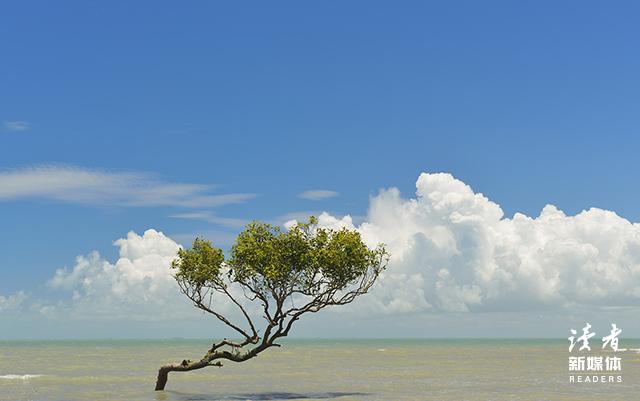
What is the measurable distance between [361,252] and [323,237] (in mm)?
2707

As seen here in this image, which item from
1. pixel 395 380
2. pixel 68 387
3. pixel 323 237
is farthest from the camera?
pixel 395 380

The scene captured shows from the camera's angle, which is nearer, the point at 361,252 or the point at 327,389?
the point at 361,252

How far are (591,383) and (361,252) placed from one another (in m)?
29.8

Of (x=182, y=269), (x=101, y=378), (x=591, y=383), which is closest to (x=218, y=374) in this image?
(x=101, y=378)

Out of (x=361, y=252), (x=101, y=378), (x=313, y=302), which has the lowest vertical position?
(x=101, y=378)

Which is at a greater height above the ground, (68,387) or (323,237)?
(323,237)

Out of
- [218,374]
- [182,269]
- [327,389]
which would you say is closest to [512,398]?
[327,389]

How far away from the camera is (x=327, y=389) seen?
196 ft

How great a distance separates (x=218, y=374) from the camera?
258ft

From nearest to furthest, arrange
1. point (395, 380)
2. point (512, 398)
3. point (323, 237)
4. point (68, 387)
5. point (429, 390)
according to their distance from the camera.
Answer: point (323, 237) < point (512, 398) < point (429, 390) < point (68, 387) < point (395, 380)

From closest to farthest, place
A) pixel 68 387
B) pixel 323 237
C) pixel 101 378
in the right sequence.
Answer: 1. pixel 323 237
2. pixel 68 387
3. pixel 101 378

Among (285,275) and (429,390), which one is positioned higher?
(285,275)

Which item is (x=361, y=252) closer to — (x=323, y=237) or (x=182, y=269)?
(x=323, y=237)

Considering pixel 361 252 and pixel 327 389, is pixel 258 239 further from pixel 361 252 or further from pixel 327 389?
pixel 327 389
